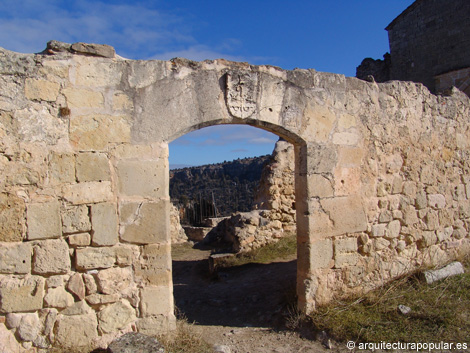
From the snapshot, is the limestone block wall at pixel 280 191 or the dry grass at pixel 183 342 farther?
the limestone block wall at pixel 280 191

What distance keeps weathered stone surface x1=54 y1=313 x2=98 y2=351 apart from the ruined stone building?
41.7 feet

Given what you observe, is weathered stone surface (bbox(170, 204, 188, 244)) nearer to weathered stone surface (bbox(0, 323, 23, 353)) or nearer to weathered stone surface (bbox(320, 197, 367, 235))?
weathered stone surface (bbox(320, 197, 367, 235))

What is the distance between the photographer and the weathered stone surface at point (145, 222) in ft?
11.1

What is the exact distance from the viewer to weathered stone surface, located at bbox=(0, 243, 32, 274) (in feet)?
9.93

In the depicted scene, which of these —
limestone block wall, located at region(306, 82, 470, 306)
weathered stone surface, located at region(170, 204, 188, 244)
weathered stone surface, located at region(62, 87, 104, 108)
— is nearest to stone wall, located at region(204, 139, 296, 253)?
weathered stone surface, located at region(170, 204, 188, 244)

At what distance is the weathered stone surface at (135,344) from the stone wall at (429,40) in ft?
45.1

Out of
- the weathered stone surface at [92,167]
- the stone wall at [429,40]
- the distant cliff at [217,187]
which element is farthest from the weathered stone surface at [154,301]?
the stone wall at [429,40]

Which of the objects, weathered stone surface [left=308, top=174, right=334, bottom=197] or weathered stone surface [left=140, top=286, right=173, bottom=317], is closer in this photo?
weathered stone surface [left=140, top=286, right=173, bottom=317]

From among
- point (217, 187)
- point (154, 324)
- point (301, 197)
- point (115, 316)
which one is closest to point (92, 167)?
point (115, 316)

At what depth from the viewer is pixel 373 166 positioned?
4543mm

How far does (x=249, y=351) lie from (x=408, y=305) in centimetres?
179

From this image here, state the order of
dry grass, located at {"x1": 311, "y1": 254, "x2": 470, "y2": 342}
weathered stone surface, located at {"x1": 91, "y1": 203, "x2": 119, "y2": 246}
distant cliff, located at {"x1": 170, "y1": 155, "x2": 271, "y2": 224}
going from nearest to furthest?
weathered stone surface, located at {"x1": 91, "y1": 203, "x2": 119, "y2": 246} → dry grass, located at {"x1": 311, "y1": 254, "x2": 470, "y2": 342} → distant cliff, located at {"x1": 170, "y1": 155, "x2": 271, "y2": 224}

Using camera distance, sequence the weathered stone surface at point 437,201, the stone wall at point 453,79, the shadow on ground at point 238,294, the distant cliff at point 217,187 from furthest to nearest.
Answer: the distant cliff at point 217,187
the stone wall at point 453,79
the weathered stone surface at point 437,201
the shadow on ground at point 238,294

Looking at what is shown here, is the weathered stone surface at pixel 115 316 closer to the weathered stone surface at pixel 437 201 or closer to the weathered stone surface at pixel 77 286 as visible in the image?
the weathered stone surface at pixel 77 286
